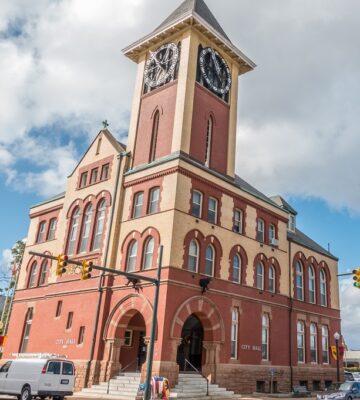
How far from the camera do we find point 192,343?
29984mm

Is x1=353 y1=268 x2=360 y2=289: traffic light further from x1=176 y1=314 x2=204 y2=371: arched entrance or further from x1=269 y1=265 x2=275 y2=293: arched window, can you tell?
x1=269 y1=265 x2=275 y2=293: arched window

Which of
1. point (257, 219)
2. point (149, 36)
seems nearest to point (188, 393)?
point (257, 219)

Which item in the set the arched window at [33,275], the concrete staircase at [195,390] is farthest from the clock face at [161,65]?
the concrete staircase at [195,390]

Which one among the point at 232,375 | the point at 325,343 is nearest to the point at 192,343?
the point at 232,375

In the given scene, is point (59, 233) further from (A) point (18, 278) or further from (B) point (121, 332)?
(B) point (121, 332)

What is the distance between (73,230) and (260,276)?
14.9m

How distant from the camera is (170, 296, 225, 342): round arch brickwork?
26.7 m

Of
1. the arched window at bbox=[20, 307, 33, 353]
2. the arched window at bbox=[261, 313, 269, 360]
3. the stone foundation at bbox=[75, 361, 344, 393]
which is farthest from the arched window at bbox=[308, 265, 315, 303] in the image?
the arched window at bbox=[20, 307, 33, 353]

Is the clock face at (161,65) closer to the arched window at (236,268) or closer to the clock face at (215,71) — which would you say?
the clock face at (215,71)

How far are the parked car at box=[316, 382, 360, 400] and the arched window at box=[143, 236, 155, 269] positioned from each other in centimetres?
1253

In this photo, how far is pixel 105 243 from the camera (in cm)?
3066

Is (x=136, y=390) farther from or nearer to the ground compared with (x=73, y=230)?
nearer to the ground

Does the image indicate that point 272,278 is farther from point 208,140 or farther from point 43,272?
point 43,272

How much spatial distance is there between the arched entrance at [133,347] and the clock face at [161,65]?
709 inches
